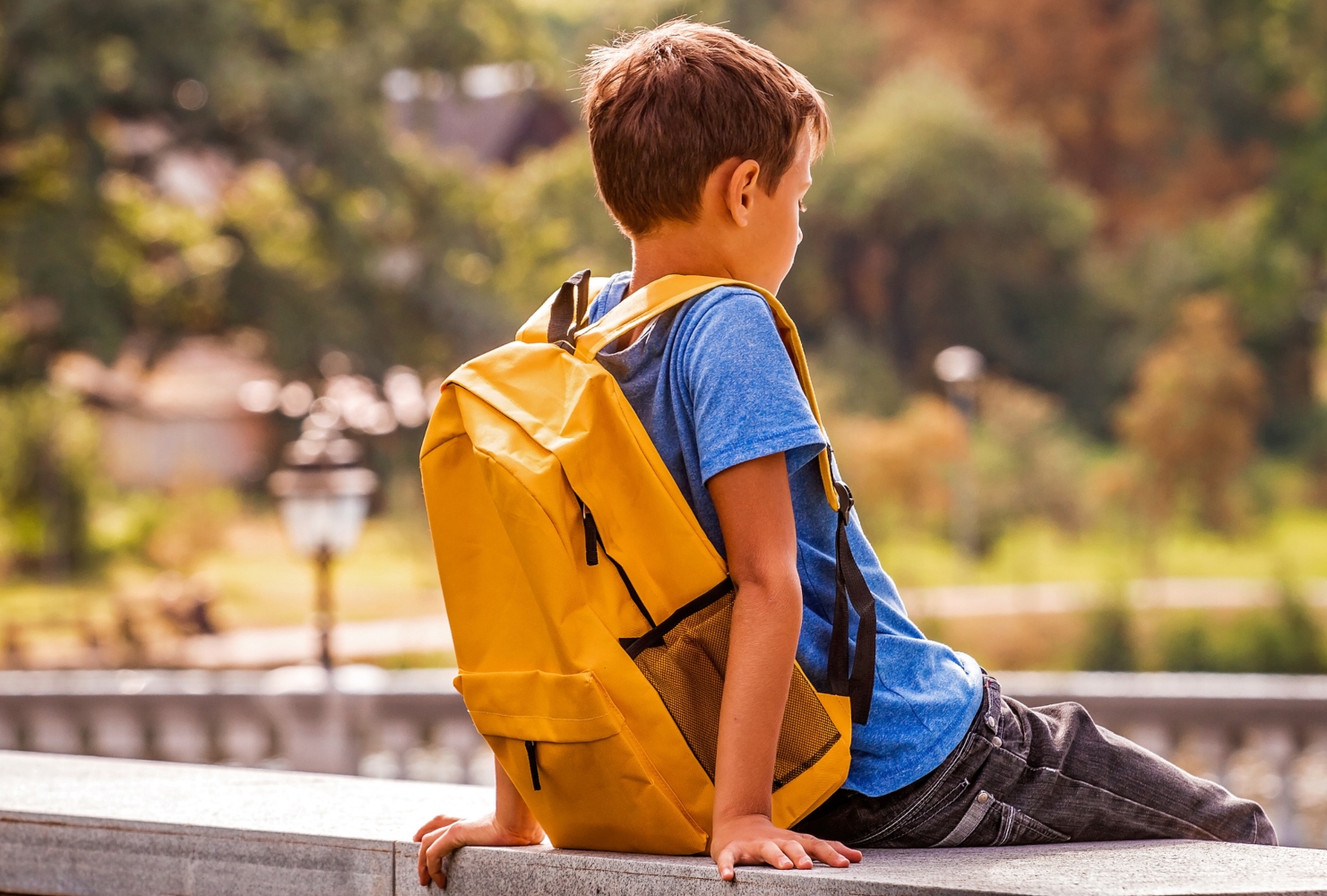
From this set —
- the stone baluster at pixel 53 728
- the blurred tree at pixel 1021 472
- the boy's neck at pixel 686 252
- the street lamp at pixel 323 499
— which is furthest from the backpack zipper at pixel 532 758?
the blurred tree at pixel 1021 472

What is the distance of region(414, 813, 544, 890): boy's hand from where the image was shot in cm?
187

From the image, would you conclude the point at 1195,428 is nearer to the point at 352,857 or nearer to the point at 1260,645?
the point at 1260,645

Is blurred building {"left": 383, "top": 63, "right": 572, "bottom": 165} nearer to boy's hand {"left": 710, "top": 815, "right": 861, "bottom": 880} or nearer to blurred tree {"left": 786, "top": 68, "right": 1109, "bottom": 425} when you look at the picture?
blurred tree {"left": 786, "top": 68, "right": 1109, "bottom": 425}

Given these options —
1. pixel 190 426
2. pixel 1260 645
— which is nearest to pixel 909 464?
pixel 1260 645

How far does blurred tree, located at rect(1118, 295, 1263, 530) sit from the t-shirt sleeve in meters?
21.2

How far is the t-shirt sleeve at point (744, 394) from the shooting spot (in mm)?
1591

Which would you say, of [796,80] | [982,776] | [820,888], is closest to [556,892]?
[820,888]

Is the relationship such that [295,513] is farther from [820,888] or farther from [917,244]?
[917,244]

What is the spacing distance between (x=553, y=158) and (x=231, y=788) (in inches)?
1052

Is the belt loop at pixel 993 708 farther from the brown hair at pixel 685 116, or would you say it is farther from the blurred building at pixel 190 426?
the blurred building at pixel 190 426

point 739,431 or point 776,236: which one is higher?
point 776,236

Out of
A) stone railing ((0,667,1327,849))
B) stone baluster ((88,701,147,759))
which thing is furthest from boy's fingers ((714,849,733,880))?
stone baluster ((88,701,147,759))

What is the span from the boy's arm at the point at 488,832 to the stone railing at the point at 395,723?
4.89 metres

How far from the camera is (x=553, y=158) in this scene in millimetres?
28453
